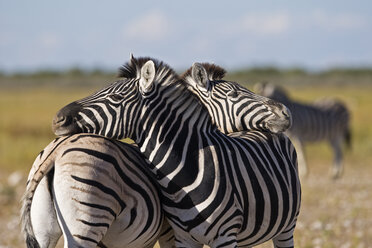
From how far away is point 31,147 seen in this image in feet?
55.8

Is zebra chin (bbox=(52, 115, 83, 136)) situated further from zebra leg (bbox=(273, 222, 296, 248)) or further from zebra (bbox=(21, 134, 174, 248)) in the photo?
zebra leg (bbox=(273, 222, 296, 248))

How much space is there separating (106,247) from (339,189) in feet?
31.2

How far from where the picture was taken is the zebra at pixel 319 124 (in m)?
14.6

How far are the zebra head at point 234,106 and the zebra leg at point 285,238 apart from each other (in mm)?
867

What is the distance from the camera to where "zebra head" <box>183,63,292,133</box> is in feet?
13.4

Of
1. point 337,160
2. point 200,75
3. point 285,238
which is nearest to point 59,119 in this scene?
point 200,75

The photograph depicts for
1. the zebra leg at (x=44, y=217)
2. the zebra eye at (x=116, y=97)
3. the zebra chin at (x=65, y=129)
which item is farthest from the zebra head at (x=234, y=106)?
the zebra leg at (x=44, y=217)

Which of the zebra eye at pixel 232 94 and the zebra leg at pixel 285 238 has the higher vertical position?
the zebra eye at pixel 232 94

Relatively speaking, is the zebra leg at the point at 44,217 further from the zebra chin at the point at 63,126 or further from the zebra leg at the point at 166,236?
the zebra leg at the point at 166,236

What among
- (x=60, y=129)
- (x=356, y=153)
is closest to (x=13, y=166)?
(x=356, y=153)

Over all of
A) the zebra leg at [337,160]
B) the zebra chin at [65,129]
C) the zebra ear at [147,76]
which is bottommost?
the zebra leg at [337,160]

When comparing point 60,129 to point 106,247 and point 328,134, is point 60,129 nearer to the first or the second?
point 106,247

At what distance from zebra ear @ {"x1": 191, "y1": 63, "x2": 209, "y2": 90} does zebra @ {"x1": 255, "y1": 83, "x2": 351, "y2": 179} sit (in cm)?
1010

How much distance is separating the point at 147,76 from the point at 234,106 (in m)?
0.82
